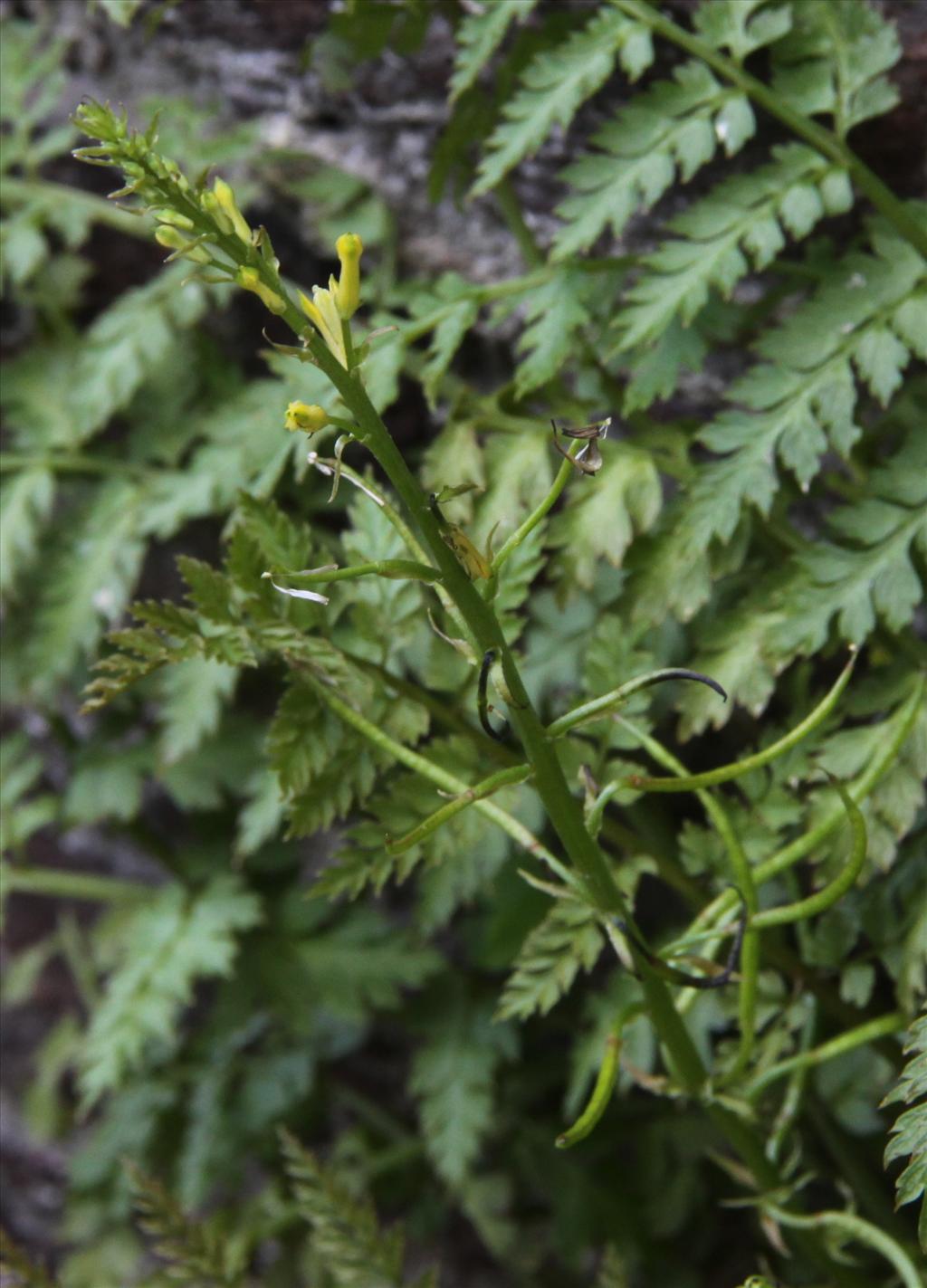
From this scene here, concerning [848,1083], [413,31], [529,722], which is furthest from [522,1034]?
[413,31]

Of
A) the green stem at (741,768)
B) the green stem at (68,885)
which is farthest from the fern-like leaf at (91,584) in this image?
the green stem at (741,768)

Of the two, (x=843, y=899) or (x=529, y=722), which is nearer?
(x=529, y=722)

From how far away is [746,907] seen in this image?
1398 mm

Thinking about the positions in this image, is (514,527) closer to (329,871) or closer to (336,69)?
(329,871)

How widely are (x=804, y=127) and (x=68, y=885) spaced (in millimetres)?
2117

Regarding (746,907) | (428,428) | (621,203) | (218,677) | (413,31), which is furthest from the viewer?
(428,428)

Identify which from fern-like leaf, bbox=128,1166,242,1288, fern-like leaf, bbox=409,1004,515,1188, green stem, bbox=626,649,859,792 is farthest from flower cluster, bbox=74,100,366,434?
fern-like leaf, bbox=409,1004,515,1188

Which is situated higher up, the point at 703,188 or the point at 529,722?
Answer: the point at 703,188

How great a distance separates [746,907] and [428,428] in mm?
1509

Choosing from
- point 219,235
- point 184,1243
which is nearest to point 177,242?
point 219,235

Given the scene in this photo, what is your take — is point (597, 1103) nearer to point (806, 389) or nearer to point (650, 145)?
point (806, 389)

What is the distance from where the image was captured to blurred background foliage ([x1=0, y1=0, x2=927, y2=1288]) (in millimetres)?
1700

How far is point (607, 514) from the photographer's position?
180cm

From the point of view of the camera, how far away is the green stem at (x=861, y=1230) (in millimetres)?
1489
